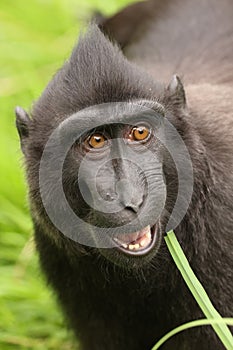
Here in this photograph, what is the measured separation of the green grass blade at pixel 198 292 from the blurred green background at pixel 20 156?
1.19m

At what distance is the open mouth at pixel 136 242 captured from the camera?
414 cm

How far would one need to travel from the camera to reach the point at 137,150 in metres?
4.26

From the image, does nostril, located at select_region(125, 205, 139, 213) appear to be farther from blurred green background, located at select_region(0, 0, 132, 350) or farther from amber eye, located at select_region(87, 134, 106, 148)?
blurred green background, located at select_region(0, 0, 132, 350)

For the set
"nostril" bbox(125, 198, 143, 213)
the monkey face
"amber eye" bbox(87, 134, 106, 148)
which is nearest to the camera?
"nostril" bbox(125, 198, 143, 213)

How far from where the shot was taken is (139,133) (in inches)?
170

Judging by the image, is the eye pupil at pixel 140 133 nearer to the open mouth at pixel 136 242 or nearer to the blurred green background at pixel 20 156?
the open mouth at pixel 136 242

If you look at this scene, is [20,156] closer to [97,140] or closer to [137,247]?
[97,140]

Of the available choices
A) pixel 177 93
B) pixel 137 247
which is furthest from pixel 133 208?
pixel 177 93

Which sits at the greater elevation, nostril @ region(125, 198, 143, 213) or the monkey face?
the monkey face

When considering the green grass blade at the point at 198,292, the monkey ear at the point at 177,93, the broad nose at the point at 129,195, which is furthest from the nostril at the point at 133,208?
the monkey ear at the point at 177,93

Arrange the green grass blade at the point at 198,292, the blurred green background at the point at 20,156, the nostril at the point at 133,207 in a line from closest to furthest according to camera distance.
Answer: the green grass blade at the point at 198,292 < the nostril at the point at 133,207 < the blurred green background at the point at 20,156

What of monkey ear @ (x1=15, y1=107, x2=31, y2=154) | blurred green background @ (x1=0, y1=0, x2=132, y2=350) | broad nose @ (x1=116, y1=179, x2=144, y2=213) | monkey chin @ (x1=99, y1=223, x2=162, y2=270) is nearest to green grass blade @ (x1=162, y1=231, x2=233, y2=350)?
monkey chin @ (x1=99, y1=223, x2=162, y2=270)

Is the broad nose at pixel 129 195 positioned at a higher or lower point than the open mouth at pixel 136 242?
higher

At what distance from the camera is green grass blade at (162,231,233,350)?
3.88 m
